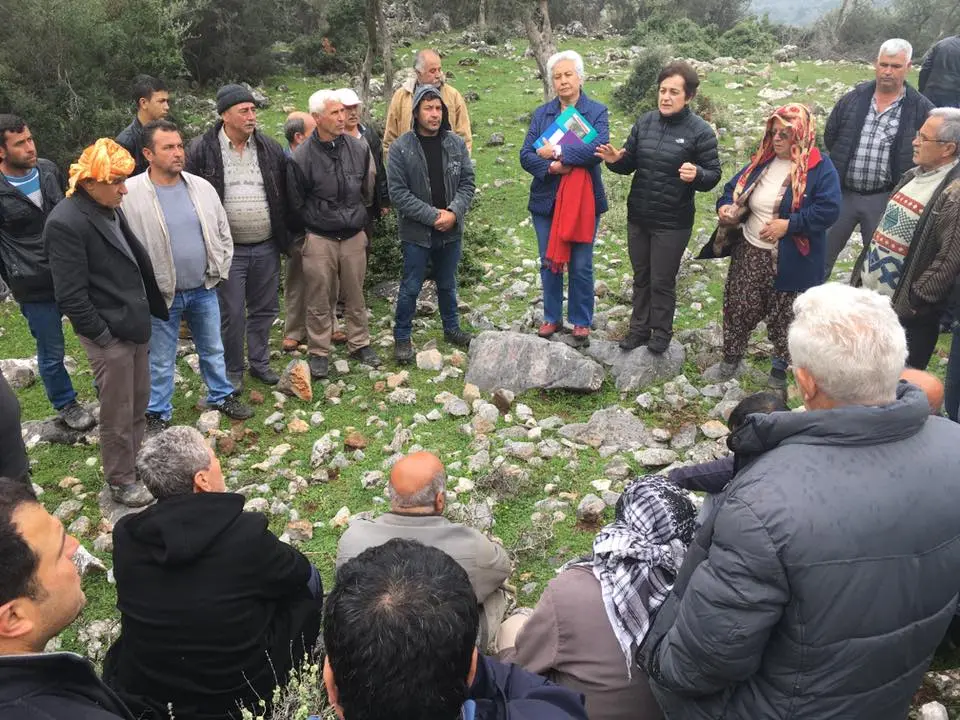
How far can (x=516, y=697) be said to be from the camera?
7.20 ft

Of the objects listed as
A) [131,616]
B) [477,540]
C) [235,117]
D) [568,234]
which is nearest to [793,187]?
[568,234]

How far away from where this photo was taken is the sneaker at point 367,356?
6785 millimetres

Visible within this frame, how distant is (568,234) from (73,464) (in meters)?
4.28

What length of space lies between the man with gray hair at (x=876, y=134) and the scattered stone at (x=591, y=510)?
11.7 feet

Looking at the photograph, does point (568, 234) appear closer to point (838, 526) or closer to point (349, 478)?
point (349, 478)

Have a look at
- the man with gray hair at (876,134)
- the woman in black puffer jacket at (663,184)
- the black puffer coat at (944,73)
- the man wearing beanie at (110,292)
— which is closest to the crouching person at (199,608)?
the man wearing beanie at (110,292)

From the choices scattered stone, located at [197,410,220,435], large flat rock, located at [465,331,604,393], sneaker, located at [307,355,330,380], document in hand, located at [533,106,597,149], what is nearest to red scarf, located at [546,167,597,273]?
document in hand, located at [533,106,597,149]

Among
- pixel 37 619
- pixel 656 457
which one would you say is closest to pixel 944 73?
pixel 656 457

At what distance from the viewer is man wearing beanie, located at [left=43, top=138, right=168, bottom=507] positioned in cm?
450

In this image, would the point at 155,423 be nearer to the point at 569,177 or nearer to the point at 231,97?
the point at 231,97

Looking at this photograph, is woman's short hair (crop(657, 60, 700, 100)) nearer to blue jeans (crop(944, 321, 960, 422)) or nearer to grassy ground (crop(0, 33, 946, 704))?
grassy ground (crop(0, 33, 946, 704))

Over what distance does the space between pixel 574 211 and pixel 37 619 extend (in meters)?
5.03

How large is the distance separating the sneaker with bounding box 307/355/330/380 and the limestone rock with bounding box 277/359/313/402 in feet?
0.54

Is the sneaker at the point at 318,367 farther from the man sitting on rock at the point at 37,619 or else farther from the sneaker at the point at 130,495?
the man sitting on rock at the point at 37,619
